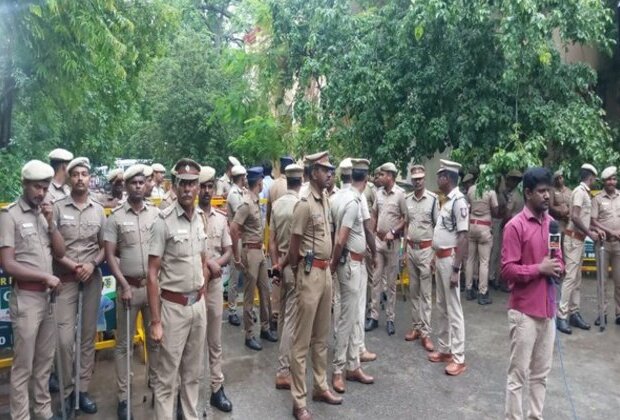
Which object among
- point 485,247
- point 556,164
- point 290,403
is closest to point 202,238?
point 290,403

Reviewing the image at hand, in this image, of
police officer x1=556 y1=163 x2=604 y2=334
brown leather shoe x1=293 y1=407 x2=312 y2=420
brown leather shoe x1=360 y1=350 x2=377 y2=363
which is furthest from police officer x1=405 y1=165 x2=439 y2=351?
brown leather shoe x1=293 y1=407 x2=312 y2=420

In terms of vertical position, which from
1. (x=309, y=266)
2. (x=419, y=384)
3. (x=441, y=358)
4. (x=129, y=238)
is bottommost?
(x=419, y=384)

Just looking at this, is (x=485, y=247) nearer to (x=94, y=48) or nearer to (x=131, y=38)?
(x=94, y=48)

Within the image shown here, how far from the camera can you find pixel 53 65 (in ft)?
24.1

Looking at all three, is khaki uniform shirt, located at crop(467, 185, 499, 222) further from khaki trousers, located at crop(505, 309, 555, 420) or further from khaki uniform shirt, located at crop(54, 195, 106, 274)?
khaki uniform shirt, located at crop(54, 195, 106, 274)

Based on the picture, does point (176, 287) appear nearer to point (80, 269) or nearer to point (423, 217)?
point (80, 269)

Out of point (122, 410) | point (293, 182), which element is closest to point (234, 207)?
point (293, 182)

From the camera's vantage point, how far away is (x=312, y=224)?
496cm

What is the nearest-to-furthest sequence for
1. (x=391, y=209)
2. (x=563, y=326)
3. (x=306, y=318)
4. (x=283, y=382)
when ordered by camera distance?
(x=306, y=318)
(x=283, y=382)
(x=563, y=326)
(x=391, y=209)

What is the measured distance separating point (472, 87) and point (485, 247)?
2.76 metres

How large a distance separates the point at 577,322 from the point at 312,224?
4617 millimetres

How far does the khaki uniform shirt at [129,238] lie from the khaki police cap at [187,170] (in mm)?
868

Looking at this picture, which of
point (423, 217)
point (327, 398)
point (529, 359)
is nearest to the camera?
point (529, 359)

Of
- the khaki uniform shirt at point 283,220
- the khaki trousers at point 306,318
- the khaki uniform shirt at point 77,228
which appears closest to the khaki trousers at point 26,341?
the khaki uniform shirt at point 77,228
